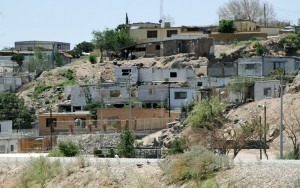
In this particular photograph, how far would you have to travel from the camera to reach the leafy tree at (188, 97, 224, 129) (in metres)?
38.2

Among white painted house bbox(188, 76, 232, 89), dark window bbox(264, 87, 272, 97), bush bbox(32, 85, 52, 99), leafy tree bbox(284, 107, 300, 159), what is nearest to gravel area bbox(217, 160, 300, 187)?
leafy tree bbox(284, 107, 300, 159)

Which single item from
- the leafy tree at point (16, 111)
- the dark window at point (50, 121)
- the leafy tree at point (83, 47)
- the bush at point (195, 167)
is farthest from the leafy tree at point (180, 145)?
the leafy tree at point (83, 47)

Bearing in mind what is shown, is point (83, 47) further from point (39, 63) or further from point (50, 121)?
point (50, 121)

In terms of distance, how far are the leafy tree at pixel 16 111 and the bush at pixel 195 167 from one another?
105 ft

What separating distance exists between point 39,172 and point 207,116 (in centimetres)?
1689

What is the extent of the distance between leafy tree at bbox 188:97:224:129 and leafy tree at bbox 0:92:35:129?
15297 millimetres

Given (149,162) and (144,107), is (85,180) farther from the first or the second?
(144,107)

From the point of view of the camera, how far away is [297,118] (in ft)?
114

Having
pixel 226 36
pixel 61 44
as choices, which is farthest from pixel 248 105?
pixel 61 44

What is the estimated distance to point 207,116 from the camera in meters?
38.8

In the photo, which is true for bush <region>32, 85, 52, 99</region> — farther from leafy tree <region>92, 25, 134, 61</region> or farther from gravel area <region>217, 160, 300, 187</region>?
gravel area <region>217, 160, 300, 187</region>

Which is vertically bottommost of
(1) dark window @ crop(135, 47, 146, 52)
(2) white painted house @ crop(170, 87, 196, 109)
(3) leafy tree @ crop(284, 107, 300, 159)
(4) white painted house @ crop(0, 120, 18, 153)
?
(4) white painted house @ crop(0, 120, 18, 153)

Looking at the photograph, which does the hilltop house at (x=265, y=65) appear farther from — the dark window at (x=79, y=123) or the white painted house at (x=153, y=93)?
the dark window at (x=79, y=123)

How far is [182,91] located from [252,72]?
459 cm
